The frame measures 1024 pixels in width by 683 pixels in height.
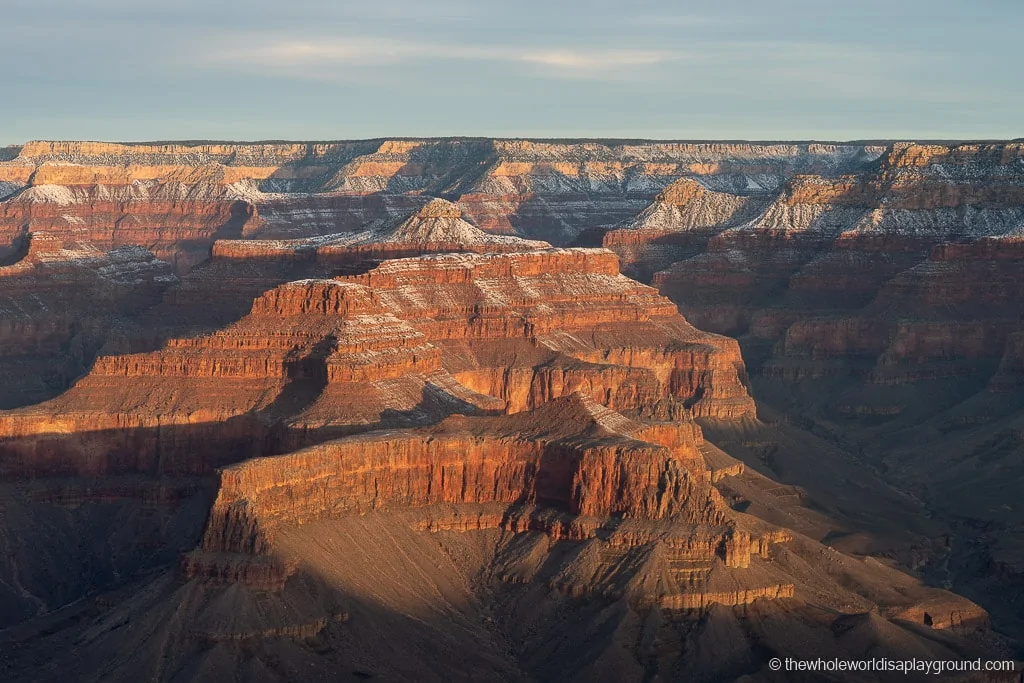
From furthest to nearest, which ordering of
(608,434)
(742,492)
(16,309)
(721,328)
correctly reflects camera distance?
(721,328) → (16,309) → (742,492) → (608,434)

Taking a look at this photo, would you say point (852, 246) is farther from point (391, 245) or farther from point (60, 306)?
point (60, 306)

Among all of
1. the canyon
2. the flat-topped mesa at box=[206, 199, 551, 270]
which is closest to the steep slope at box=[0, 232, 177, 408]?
the canyon

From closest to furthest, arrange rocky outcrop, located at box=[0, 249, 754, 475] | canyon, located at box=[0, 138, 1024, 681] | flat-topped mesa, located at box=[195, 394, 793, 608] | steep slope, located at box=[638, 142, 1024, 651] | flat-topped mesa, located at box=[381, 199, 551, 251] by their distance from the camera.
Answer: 1. canyon, located at box=[0, 138, 1024, 681]
2. flat-topped mesa, located at box=[195, 394, 793, 608]
3. rocky outcrop, located at box=[0, 249, 754, 475]
4. steep slope, located at box=[638, 142, 1024, 651]
5. flat-topped mesa, located at box=[381, 199, 551, 251]

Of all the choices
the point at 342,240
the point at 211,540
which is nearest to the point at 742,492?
the point at 211,540

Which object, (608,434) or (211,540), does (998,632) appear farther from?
(211,540)

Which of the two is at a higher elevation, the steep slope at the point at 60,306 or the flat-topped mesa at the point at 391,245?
the flat-topped mesa at the point at 391,245

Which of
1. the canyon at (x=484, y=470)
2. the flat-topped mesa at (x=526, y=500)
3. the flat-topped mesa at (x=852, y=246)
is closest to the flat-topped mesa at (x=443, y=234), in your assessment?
the canyon at (x=484, y=470)

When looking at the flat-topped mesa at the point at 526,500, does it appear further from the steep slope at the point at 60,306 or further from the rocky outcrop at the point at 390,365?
the steep slope at the point at 60,306

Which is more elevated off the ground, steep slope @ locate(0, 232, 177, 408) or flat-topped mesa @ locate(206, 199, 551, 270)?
flat-topped mesa @ locate(206, 199, 551, 270)

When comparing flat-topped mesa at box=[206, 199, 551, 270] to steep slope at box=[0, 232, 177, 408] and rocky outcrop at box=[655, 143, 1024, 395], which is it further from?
rocky outcrop at box=[655, 143, 1024, 395]
